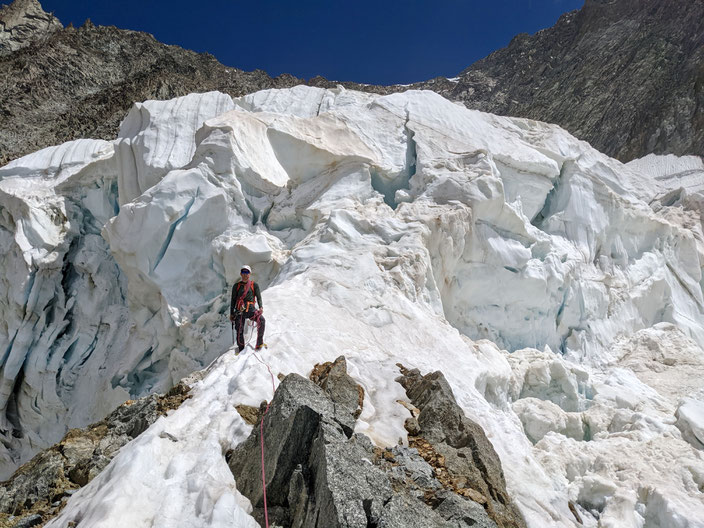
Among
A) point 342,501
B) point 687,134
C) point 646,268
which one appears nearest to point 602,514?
point 342,501

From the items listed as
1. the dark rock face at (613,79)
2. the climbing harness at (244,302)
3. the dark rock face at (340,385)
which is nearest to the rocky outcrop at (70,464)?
the climbing harness at (244,302)

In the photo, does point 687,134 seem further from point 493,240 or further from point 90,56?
point 90,56

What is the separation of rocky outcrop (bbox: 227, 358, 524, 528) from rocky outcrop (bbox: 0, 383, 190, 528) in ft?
3.75

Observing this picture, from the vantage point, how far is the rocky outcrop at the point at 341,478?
10.2 ft

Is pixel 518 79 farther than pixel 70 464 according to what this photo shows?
Yes

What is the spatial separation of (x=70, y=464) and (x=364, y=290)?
432cm

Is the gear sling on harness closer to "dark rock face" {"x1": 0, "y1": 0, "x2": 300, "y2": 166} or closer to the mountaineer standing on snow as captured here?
the mountaineer standing on snow

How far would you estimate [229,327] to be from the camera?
8.44 metres

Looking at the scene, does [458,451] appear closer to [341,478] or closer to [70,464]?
[341,478]

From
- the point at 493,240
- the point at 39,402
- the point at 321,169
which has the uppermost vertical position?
the point at 321,169

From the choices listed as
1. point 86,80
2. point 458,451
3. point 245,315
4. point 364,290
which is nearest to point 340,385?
point 458,451

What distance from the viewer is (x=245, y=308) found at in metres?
5.45

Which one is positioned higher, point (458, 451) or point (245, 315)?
point (245, 315)

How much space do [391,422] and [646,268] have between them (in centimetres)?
1039
